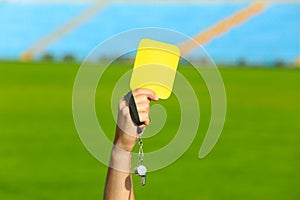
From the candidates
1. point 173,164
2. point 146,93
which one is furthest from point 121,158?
point 173,164

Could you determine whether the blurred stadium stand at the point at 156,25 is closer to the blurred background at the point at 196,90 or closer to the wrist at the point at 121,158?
the blurred background at the point at 196,90

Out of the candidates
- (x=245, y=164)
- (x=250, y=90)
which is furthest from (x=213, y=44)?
(x=245, y=164)

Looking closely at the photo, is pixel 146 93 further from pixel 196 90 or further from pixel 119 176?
pixel 196 90

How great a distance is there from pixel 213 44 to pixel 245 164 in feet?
56.6

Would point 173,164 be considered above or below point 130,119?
above

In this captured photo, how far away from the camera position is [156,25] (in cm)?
2194

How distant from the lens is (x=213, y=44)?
22750 mm

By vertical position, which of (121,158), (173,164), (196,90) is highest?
(196,90)

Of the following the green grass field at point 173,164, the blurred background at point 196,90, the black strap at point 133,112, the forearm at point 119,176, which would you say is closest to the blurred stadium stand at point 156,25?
the blurred background at point 196,90

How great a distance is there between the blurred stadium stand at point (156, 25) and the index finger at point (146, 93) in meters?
20.7

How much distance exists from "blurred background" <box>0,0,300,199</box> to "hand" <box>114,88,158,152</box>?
0.25 feet

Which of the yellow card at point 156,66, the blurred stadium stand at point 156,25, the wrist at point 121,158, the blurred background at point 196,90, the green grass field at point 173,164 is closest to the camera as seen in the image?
the yellow card at point 156,66

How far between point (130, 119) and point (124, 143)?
0.07 meters

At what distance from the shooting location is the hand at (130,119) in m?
0.93
